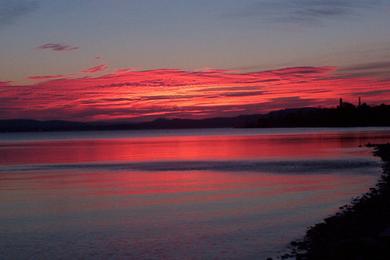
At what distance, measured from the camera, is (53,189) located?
29.2 metres

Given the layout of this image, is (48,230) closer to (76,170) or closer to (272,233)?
(272,233)

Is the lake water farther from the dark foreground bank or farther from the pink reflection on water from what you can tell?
the pink reflection on water

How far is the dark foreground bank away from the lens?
12359mm

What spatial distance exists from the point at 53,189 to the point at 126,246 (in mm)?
14835

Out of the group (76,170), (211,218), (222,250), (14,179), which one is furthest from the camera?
(76,170)

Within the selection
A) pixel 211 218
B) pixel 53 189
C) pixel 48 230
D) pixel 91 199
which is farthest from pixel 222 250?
pixel 53 189

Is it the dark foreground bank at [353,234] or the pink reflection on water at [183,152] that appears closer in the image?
the dark foreground bank at [353,234]

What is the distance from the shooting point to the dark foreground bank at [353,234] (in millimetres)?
12359

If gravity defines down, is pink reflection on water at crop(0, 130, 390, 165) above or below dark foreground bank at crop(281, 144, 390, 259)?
below

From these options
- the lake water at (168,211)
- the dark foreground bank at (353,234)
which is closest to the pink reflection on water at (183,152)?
the lake water at (168,211)

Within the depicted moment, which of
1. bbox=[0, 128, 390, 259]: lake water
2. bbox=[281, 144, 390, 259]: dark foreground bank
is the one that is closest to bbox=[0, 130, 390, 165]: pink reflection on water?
bbox=[0, 128, 390, 259]: lake water

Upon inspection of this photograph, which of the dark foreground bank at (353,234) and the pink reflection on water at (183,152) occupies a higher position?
the dark foreground bank at (353,234)

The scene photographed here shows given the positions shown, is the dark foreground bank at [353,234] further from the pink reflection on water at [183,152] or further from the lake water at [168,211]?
the pink reflection on water at [183,152]

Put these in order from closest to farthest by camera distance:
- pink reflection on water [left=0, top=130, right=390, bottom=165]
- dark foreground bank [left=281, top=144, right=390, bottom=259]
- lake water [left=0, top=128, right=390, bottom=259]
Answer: dark foreground bank [left=281, top=144, right=390, bottom=259] → lake water [left=0, top=128, right=390, bottom=259] → pink reflection on water [left=0, top=130, right=390, bottom=165]
